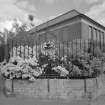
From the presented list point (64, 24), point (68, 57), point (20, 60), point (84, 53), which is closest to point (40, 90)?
point (20, 60)

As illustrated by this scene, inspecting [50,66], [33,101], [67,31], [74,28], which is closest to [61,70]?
[50,66]

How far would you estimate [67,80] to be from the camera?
14.7 feet

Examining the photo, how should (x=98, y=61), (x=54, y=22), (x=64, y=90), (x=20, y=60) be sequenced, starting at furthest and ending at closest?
(x=54, y=22)
(x=98, y=61)
(x=20, y=60)
(x=64, y=90)

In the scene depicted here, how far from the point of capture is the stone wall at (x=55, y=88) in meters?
4.44

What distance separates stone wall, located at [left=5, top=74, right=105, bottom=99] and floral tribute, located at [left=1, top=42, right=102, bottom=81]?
238 millimetres

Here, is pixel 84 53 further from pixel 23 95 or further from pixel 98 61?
pixel 23 95

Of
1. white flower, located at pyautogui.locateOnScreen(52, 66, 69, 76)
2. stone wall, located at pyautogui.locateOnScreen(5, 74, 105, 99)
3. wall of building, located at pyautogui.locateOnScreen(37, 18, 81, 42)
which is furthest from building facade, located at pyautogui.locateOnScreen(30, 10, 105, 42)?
stone wall, located at pyautogui.locateOnScreen(5, 74, 105, 99)

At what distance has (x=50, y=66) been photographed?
5148 millimetres

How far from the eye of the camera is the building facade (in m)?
15.3

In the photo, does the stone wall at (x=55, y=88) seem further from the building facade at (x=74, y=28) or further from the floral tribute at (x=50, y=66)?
the building facade at (x=74, y=28)

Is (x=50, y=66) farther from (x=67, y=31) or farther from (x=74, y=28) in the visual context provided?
(x=67, y=31)

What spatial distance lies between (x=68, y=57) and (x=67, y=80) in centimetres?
126

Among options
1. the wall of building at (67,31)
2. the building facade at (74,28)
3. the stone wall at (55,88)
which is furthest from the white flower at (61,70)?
the wall of building at (67,31)

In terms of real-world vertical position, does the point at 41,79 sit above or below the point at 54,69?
below
